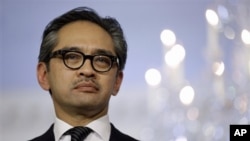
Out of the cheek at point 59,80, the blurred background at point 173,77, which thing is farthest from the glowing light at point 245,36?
the cheek at point 59,80

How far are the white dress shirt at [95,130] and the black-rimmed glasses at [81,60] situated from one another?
0.43 ft

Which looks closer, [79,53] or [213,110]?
[79,53]

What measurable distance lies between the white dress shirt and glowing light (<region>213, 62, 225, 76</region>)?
51cm

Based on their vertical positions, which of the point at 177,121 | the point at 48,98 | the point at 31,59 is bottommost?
the point at 177,121

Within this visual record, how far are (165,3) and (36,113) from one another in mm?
569

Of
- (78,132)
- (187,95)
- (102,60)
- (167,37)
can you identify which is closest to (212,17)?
(167,37)

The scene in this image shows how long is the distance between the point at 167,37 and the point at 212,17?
0.17 metres

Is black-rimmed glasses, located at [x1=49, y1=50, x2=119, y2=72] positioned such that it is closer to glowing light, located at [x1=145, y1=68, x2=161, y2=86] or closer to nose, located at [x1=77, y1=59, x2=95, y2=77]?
nose, located at [x1=77, y1=59, x2=95, y2=77]

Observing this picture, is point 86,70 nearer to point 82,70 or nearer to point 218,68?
point 82,70

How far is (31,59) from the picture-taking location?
1.41m

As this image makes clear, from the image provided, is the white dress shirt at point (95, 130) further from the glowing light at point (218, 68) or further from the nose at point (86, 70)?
the glowing light at point (218, 68)

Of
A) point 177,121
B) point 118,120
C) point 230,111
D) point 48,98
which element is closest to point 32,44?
point 48,98

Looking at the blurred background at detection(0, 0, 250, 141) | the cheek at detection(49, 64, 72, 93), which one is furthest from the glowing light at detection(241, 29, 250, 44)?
the cheek at detection(49, 64, 72, 93)

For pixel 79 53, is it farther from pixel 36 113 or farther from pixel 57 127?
pixel 36 113
